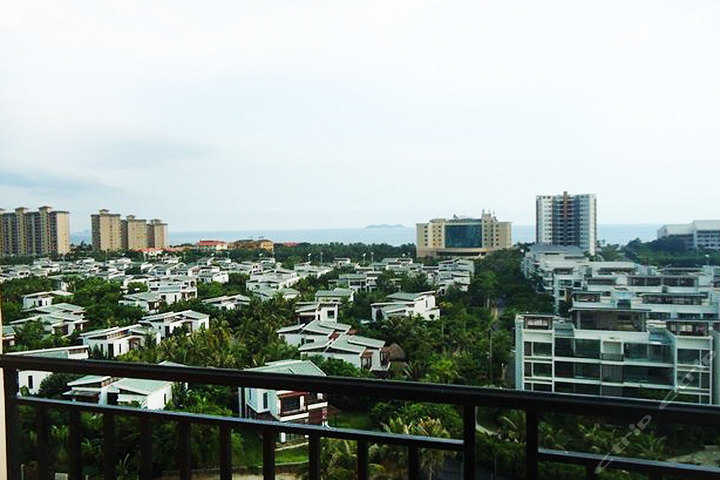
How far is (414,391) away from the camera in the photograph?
119 centimetres

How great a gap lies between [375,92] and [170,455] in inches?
77.7

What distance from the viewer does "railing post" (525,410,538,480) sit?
1.15 metres

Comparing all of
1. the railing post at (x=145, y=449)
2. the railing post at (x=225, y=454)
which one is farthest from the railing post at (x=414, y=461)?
the railing post at (x=145, y=449)

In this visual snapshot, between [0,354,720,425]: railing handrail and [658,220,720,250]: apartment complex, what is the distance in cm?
149

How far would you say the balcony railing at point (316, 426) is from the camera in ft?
3.50

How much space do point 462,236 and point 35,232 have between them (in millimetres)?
2540

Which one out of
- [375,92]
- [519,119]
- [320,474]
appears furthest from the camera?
[375,92]

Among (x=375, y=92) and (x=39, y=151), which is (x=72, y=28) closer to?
(x=39, y=151)

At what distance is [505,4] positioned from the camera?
2439 mm

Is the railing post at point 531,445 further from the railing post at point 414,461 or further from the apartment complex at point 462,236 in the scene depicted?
the apartment complex at point 462,236

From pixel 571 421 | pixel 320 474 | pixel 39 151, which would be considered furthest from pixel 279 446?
pixel 39 151

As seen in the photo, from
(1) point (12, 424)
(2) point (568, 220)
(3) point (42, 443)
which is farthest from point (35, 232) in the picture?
(2) point (568, 220)

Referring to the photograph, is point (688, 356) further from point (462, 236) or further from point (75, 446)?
point (75, 446)

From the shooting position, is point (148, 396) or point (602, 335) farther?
point (602, 335)
